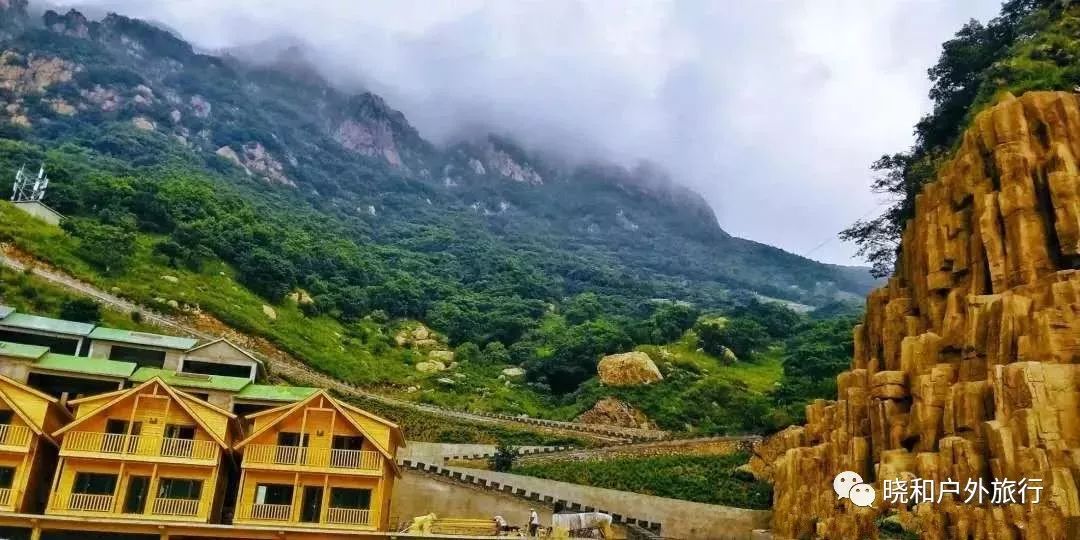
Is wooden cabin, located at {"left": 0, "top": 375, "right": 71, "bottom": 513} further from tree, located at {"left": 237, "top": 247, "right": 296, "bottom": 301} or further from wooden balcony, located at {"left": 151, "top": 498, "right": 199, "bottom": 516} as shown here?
tree, located at {"left": 237, "top": 247, "right": 296, "bottom": 301}

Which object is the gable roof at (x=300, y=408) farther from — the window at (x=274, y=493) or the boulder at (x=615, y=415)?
the boulder at (x=615, y=415)

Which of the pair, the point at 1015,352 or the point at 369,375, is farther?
the point at 369,375

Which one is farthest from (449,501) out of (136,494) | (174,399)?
(136,494)

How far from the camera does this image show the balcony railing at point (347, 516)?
25297mm

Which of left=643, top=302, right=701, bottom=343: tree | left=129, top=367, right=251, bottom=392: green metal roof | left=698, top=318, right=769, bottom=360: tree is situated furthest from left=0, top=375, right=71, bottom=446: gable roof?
left=698, top=318, right=769, bottom=360: tree

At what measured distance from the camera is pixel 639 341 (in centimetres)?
6712

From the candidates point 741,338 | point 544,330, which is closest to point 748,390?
point 741,338

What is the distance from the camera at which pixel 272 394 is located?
30.4 m

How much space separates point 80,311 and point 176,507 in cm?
2510

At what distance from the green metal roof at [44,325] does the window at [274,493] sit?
15.6 meters

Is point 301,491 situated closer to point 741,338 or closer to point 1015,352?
point 1015,352

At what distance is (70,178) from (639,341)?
52.0m

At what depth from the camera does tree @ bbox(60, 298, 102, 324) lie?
143ft

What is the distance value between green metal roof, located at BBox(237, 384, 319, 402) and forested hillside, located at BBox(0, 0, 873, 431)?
78.1ft
